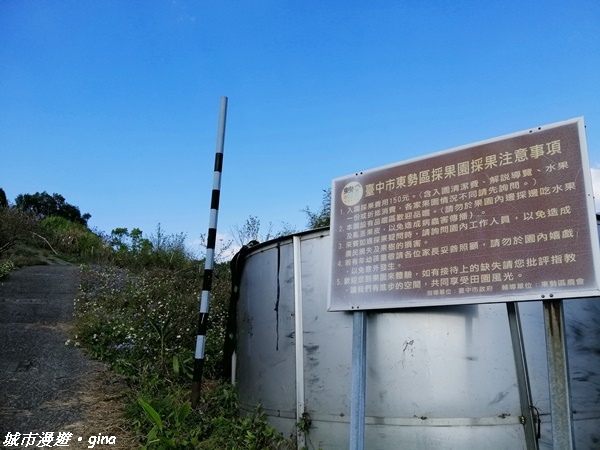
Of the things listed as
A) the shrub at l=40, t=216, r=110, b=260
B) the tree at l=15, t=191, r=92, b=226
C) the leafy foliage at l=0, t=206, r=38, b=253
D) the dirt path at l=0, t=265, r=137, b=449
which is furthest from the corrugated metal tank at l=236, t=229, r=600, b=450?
the tree at l=15, t=191, r=92, b=226

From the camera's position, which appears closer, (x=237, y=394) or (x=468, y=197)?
(x=468, y=197)

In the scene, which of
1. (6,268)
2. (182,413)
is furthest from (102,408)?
(6,268)

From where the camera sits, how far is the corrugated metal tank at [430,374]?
9.84 ft

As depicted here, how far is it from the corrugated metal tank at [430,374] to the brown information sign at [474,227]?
0.39 metres

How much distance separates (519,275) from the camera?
8.32 ft

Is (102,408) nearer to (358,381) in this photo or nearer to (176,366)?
(176,366)

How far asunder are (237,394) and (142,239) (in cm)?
966

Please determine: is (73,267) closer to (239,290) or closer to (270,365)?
(239,290)

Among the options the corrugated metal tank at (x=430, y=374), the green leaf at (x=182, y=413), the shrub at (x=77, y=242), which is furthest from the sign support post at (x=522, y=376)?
the shrub at (x=77, y=242)

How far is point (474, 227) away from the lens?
277 centimetres

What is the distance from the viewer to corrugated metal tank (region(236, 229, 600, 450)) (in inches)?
118

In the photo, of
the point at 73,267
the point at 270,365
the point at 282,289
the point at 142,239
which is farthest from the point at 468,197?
the point at 142,239

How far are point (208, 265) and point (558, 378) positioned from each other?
3082 mm

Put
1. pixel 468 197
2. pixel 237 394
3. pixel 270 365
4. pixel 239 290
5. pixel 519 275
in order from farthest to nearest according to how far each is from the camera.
→ pixel 239 290, pixel 237 394, pixel 270 365, pixel 468 197, pixel 519 275
